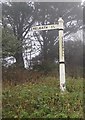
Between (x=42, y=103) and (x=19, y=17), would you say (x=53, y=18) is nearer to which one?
(x=19, y=17)

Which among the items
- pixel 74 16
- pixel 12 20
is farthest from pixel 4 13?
pixel 74 16

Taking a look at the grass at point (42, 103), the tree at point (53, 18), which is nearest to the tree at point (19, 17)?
the tree at point (53, 18)

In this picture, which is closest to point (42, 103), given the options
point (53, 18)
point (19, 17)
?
point (53, 18)

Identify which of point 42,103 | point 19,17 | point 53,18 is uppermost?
point 19,17

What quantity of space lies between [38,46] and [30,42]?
70 cm

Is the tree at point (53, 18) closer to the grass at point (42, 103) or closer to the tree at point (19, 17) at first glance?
the tree at point (19, 17)

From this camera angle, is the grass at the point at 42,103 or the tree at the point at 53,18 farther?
the tree at the point at 53,18

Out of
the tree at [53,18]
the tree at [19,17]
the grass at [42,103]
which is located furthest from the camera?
the tree at [53,18]

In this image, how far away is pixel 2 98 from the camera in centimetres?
672

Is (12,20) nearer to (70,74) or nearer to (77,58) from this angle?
(77,58)

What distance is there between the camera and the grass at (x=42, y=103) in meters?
5.80

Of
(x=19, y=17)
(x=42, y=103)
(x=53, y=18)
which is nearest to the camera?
(x=42, y=103)

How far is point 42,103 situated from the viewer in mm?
6367

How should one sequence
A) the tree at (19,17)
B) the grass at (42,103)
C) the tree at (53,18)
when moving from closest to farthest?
the grass at (42,103), the tree at (19,17), the tree at (53,18)
